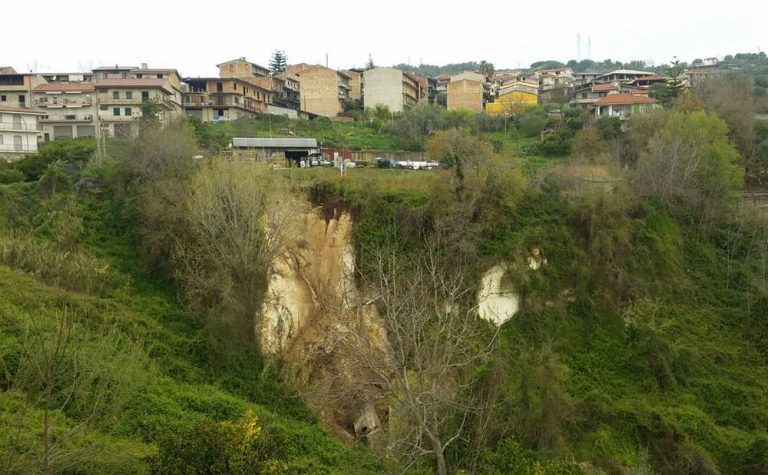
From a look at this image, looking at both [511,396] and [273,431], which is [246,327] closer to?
[273,431]

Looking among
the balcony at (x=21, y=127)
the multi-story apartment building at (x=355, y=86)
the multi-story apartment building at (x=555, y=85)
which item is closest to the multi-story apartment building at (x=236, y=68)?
the multi-story apartment building at (x=355, y=86)

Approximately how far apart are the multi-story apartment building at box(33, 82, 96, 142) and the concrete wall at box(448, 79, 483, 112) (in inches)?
1110

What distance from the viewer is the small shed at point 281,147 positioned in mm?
30688

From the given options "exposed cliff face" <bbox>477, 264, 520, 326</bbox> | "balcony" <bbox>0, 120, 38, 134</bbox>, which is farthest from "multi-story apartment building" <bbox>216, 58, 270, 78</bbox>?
"exposed cliff face" <bbox>477, 264, 520, 326</bbox>

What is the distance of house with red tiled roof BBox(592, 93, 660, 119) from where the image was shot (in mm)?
45362

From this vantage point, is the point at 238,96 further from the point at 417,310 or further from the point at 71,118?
the point at 417,310

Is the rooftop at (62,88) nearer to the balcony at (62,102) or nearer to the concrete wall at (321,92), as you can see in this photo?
the balcony at (62,102)

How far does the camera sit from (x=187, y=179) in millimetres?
22719

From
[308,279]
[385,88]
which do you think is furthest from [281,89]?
[308,279]

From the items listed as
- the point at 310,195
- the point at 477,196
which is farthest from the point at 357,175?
the point at 477,196

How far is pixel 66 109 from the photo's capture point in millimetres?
41844

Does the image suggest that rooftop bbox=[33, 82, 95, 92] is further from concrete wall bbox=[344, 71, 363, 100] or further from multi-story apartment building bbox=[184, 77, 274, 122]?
concrete wall bbox=[344, 71, 363, 100]

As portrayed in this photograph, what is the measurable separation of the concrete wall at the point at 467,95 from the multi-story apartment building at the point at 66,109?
28205 mm

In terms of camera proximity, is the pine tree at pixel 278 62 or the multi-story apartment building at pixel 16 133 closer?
the multi-story apartment building at pixel 16 133
